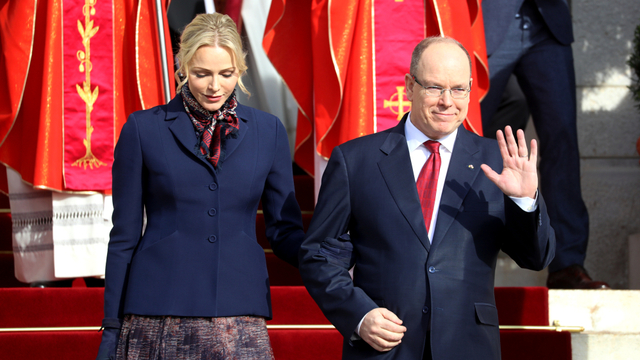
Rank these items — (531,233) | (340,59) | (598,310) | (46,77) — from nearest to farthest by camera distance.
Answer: (531,233) → (598,310) → (340,59) → (46,77)

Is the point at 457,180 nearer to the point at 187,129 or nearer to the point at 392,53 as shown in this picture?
the point at 187,129

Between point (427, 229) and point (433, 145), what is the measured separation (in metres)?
0.27

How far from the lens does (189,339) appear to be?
216cm

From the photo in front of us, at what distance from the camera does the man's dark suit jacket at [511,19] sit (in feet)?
14.7

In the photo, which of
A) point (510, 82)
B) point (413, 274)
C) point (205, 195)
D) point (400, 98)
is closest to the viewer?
point (413, 274)

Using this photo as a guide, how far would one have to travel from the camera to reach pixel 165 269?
2.22m

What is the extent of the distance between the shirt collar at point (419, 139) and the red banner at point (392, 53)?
161 centimetres

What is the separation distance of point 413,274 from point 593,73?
14.0 ft

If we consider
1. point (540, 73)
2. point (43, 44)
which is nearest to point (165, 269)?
point (43, 44)

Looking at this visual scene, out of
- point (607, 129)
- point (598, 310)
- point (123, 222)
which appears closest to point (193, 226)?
point (123, 222)

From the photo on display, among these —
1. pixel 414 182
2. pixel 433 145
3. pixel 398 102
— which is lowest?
pixel 414 182

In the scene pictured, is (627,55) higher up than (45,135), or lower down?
higher up

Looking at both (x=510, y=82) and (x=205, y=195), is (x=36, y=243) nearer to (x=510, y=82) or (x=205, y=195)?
(x=205, y=195)

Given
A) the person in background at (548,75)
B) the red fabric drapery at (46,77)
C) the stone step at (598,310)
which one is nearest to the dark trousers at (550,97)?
the person in background at (548,75)
